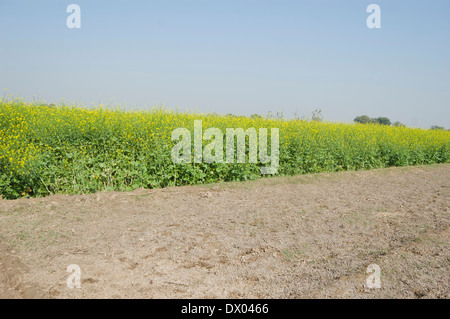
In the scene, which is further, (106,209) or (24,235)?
(106,209)

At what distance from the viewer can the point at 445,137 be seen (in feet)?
63.2

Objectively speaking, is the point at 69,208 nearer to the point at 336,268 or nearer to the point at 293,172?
the point at 336,268

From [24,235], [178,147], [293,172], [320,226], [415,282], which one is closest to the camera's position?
[415,282]

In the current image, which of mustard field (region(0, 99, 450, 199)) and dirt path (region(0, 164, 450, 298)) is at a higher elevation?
mustard field (region(0, 99, 450, 199))

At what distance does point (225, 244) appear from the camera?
4.95 m

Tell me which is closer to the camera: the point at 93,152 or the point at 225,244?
the point at 225,244

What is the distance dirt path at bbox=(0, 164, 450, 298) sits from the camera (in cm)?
388

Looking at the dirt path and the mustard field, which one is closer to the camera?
the dirt path

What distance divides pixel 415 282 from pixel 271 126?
807cm

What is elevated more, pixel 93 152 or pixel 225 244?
pixel 93 152

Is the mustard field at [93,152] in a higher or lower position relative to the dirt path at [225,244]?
higher

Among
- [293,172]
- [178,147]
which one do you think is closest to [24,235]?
[178,147]

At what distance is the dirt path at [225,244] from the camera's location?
12.7ft

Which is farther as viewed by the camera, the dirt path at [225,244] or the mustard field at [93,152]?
the mustard field at [93,152]
